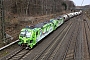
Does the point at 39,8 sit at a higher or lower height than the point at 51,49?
higher

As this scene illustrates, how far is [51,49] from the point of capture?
2589 cm

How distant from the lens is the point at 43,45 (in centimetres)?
2795

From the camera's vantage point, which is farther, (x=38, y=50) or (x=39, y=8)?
(x=39, y=8)

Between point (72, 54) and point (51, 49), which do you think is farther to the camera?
point (51, 49)

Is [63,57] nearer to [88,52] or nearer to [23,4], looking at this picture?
[88,52]

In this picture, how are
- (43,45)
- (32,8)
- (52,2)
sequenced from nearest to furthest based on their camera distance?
(43,45)
(32,8)
(52,2)

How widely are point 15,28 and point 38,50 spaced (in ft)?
40.1

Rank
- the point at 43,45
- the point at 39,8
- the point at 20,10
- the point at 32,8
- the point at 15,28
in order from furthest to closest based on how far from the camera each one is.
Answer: the point at 39,8 < the point at 32,8 < the point at 20,10 < the point at 15,28 < the point at 43,45

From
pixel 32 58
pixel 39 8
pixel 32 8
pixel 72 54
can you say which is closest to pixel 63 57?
pixel 72 54

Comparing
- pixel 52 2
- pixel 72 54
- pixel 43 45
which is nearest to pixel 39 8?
pixel 52 2

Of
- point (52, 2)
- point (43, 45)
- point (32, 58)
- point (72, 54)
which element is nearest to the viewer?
point (32, 58)

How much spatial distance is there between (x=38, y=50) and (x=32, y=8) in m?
39.6

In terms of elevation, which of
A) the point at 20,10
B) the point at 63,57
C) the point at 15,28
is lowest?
the point at 63,57

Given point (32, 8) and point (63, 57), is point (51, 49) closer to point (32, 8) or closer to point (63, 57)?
point (63, 57)
